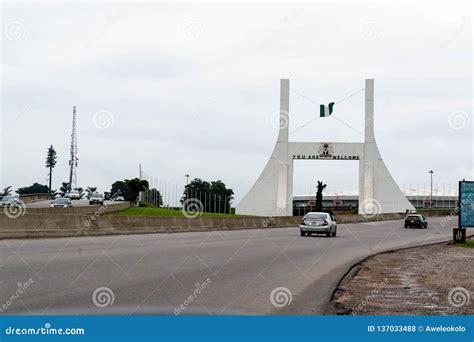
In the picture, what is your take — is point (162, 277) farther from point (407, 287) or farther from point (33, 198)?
point (33, 198)

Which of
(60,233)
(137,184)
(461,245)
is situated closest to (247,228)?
(461,245)

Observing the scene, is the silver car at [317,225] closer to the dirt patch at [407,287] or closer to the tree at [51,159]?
the dirt patch at [407,287]

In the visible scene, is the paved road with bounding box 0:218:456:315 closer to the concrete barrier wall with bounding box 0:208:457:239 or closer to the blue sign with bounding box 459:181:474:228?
the concrete barrier wall with bounding box 0:208:457:239

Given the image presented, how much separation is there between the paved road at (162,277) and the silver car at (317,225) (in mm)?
15460

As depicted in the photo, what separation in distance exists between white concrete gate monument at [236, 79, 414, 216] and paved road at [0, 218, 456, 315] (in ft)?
274

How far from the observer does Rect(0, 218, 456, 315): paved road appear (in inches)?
480

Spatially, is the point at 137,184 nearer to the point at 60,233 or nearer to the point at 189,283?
the point at 60,233

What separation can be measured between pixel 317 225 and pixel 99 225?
12.0 meters

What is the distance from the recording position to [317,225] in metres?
43.0

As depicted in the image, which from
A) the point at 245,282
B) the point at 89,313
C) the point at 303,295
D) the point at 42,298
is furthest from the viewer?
the point at 245,282

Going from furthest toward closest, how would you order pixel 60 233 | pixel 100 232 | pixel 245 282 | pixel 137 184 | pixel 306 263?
pixel 137 184
pixel 100 232
pixel 60 233
pixel 306 263
pixel 245 282

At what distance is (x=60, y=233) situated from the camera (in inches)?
1287

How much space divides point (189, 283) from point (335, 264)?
8.28 metres

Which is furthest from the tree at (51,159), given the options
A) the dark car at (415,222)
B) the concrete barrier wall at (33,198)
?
the dark car at (415,222)
